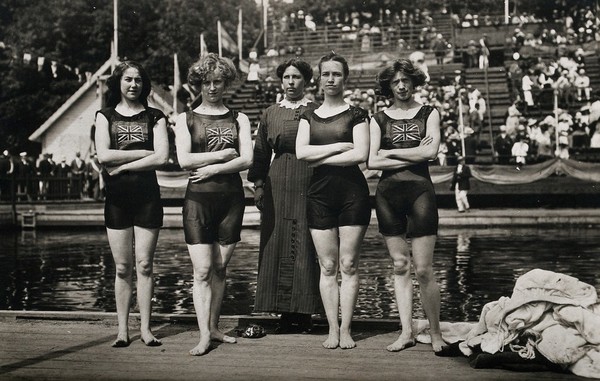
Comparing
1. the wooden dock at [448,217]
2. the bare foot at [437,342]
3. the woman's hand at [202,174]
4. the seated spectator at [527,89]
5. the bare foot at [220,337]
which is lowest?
the wooden dock at [448,217]

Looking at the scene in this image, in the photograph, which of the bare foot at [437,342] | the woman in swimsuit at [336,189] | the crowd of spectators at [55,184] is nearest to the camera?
the bare foot at [437,342]

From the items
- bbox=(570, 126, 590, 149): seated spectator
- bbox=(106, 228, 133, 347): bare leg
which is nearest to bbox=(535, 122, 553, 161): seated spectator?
bbox=(570, 126, 590, 149): seated spectator

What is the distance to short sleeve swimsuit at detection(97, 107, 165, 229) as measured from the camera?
7098mm

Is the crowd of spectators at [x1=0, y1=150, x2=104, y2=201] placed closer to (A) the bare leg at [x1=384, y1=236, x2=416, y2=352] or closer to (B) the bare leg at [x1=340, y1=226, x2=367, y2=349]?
(B) the bare leg at [x1=340, y1=226, x2=367, y2=349]

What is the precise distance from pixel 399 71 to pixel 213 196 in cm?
162

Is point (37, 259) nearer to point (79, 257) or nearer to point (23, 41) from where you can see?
point (79, 257)

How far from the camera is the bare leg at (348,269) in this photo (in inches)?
277

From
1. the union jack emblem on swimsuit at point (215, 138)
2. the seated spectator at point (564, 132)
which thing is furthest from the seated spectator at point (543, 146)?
the union jack emblem on swimsuit at point (215, 138)

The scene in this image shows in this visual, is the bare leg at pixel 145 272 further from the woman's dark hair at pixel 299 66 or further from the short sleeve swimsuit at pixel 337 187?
the woman's dark hair at pixel 299 66

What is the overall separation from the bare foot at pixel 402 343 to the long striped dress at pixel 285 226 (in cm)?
103

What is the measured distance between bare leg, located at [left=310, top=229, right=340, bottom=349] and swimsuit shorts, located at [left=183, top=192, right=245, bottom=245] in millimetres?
587

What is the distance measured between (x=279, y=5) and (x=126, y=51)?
11.8 metres

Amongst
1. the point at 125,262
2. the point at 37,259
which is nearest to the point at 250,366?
the point at 125,262

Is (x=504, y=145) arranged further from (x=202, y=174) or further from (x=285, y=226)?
(x=202, y=174)
